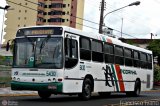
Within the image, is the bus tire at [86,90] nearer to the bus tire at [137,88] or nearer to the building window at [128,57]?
the building window at [128,57]

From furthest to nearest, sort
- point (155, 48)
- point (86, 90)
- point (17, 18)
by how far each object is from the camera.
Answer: point (17, 18), point (155, 48), point (86, 90)

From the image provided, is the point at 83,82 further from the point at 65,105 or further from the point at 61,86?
the point at 65,105

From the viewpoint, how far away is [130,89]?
23.2m

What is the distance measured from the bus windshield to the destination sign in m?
0.23

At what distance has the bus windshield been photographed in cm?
1583

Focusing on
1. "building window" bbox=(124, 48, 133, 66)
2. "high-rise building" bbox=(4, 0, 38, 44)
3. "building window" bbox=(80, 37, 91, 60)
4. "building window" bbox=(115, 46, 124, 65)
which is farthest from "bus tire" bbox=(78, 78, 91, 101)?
A: "high-rise building" bbox=(4, 0, 38, 44)

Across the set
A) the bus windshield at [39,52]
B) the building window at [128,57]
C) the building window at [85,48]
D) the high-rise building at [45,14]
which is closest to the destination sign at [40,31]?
the bus windshield at [39,52]


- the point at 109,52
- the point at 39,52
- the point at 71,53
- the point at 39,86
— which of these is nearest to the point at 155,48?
the point at 109,52

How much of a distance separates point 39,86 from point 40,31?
2312mm

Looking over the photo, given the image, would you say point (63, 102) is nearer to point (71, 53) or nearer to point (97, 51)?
point (71, 53)

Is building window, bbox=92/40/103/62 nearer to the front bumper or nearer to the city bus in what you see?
the city bus

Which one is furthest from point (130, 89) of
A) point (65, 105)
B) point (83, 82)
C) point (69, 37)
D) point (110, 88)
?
point (65, 105)

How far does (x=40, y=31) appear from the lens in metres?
16.5

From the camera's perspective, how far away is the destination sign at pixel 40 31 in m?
16.3
